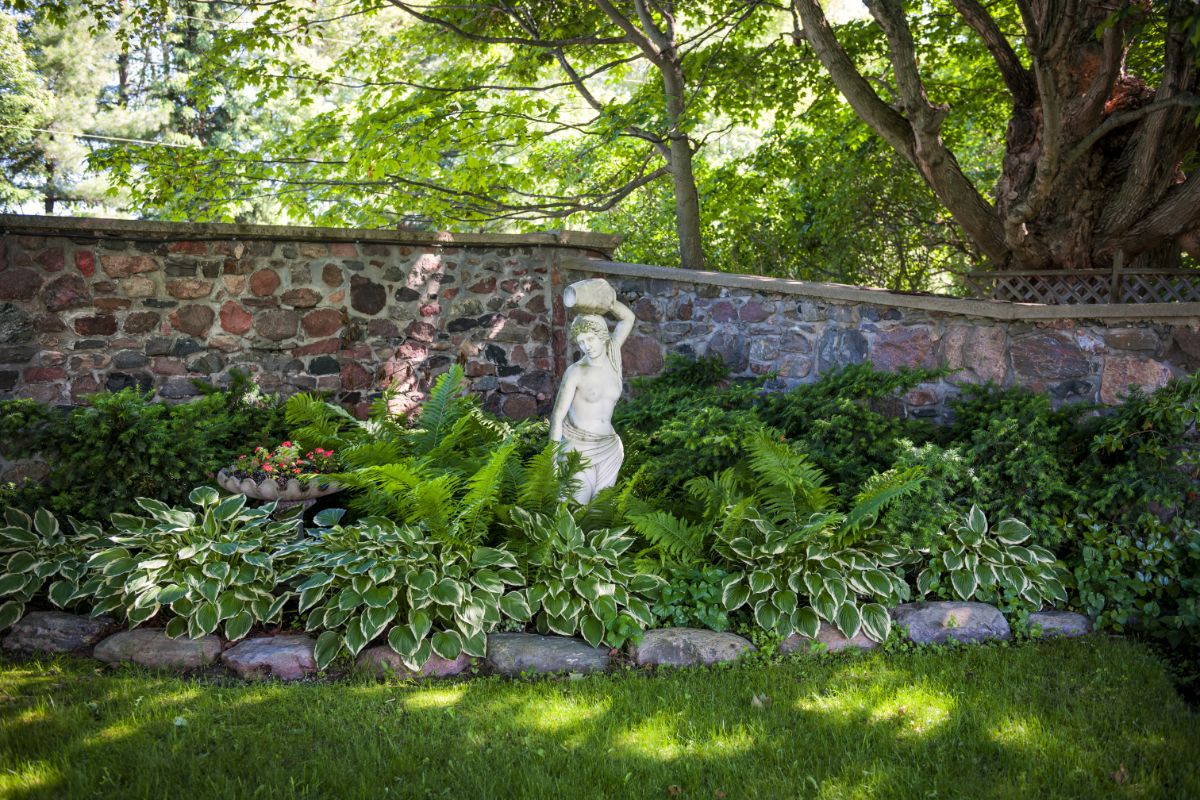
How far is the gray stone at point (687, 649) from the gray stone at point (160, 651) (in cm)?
201

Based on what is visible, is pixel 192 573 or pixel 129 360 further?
pixel 129 360

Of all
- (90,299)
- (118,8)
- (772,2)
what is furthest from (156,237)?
(772,2)

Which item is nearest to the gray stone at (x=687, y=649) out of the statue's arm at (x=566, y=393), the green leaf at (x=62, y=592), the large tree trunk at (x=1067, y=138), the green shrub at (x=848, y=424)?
the green shrub at (x=848, y=424)

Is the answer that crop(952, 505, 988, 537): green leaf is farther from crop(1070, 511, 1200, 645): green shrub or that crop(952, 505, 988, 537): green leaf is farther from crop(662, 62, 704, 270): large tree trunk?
crop(662, 62, 704, 270): large tree trunk

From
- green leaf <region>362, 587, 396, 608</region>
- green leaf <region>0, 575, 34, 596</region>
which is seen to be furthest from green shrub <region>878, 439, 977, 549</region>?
green leaf <region>0, 575, 34, 596</region>

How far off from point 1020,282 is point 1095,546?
8.57 feet

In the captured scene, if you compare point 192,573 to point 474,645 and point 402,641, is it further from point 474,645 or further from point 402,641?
point 474,645

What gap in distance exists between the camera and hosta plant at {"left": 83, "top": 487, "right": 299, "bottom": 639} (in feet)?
13.8

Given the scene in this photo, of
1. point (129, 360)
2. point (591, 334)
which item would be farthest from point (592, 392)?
point (129, 360)

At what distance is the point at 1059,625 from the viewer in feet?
14.7

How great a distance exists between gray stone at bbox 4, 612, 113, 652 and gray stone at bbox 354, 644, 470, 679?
1.41m

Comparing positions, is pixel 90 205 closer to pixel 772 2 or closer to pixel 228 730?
pixel 772 2

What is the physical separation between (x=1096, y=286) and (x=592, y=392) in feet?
13.0

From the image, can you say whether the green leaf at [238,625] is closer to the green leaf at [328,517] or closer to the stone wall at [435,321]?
the green leaf at [328,517]
